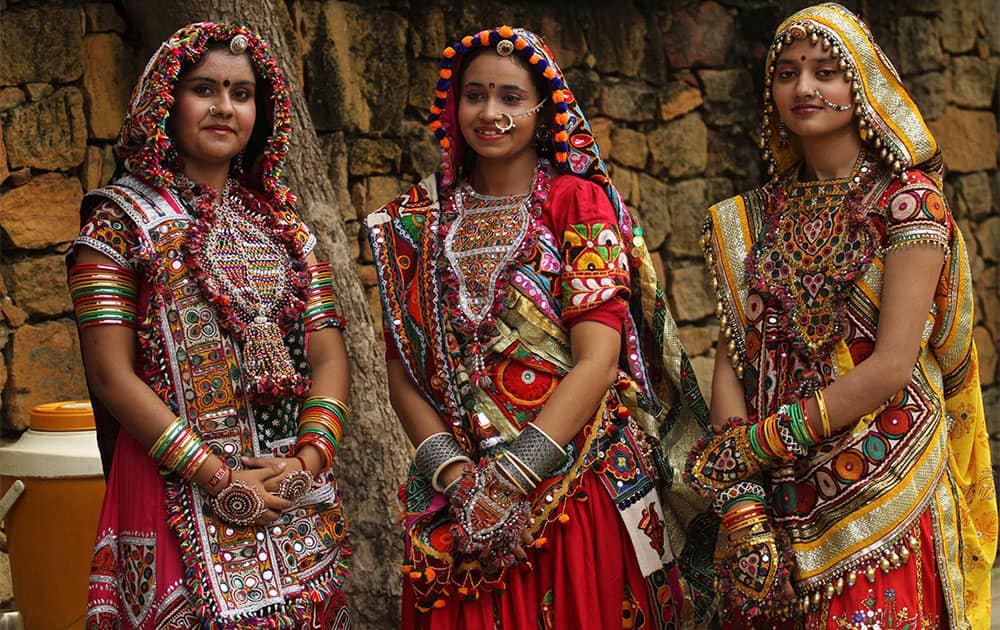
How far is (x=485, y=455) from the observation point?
2830 mm

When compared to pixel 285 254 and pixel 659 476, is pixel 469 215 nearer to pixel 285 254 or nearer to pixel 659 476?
pixel 285 254

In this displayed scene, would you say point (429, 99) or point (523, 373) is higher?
point (429, 99)

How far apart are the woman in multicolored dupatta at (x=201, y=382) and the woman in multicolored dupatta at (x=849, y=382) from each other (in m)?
0.92

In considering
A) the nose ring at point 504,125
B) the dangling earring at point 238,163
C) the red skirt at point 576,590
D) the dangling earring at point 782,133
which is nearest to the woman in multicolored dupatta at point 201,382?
the dangling earring at point 238,163

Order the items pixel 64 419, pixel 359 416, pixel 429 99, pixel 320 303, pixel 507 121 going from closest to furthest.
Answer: pixel 507 121 → pixel 320 303 → pixel 64 419 → pixel 359 416 → pixel 429 99

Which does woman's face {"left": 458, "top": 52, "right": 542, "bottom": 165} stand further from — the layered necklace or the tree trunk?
the tree trunk

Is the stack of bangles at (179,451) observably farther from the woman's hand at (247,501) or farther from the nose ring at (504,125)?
the nose ring at (504,125)

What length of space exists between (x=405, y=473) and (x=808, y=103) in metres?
1.79

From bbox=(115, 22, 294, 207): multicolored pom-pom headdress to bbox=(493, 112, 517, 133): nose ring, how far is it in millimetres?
517

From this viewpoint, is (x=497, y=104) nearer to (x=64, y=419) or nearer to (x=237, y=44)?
(x=237, y=44)

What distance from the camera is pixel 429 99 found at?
199 inches

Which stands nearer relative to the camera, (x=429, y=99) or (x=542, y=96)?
(x=542, y=96)

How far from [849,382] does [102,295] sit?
1.62 metres

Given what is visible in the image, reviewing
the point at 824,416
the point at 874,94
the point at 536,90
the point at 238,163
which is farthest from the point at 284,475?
the point at 874,94
